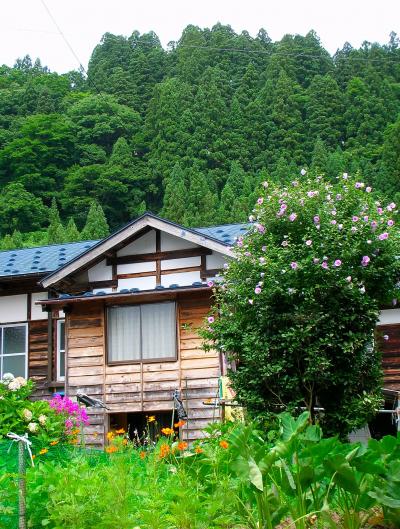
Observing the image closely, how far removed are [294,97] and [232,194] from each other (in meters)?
17.2

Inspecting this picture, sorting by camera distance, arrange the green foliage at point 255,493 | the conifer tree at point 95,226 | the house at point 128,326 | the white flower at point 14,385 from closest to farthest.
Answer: the green foliage at point 255,493
the white flower at point 14,385
the house at point 128,326
the conifer tree at point 95,226

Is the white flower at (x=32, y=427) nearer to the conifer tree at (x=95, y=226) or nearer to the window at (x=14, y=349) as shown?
the window at (x=14, y=349)

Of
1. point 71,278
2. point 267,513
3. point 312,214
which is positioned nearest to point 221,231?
point 71,278

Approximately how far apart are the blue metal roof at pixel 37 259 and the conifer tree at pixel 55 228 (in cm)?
2174

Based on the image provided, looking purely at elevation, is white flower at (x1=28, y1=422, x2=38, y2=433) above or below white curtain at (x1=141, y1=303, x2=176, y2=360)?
below

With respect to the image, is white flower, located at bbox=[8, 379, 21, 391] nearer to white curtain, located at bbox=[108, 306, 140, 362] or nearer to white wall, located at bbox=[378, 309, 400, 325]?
white curtain, located at bbox=[108, 306, 140, 362]

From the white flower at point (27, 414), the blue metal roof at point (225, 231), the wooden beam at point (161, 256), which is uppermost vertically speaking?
the blue metal roof at point (225, 231)

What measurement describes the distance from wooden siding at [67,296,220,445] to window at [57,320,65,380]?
1.55 meters

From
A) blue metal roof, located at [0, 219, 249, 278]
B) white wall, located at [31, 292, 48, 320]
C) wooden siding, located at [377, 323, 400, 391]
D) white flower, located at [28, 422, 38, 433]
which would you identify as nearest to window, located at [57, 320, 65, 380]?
white wall, located at [31, 292, 48, 320]

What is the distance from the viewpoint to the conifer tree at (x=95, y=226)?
43647 mm

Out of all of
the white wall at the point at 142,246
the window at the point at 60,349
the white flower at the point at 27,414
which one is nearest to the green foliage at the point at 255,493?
the white flower at the point at 27,414

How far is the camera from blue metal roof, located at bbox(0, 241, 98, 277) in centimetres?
1662

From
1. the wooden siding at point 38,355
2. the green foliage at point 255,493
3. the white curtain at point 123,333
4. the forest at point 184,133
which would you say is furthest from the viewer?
the forest at point 184,133

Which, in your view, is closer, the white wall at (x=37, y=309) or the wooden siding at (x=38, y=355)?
the wooden siding at (x=38, y=355)
